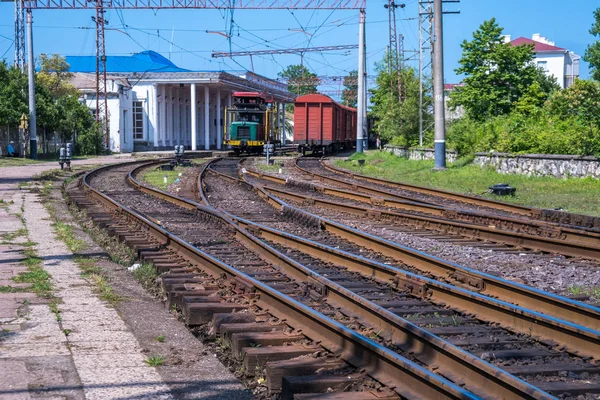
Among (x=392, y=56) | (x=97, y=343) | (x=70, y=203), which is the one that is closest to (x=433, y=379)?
(x=97, y=343)

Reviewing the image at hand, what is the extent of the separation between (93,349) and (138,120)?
216 ft

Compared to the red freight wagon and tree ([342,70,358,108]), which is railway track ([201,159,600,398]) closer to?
the red freight wagon

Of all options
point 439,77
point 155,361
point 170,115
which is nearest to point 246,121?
point 439,77

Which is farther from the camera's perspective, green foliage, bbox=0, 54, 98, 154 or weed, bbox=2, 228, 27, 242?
green foliage, bbox=0, 54, 98, 154

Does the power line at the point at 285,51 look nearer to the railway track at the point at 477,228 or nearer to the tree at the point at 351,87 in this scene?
the tree at the point at 351,87

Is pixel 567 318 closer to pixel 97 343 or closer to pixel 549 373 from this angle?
pixel 549 373

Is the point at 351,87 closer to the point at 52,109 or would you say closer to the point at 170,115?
the point at 170,115

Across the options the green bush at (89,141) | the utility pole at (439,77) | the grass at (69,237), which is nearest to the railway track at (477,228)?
the grass at (69,237)

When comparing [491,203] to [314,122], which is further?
[314,122]

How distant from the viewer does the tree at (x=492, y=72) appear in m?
53.2

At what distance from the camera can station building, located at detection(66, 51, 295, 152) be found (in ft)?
Answer: 214

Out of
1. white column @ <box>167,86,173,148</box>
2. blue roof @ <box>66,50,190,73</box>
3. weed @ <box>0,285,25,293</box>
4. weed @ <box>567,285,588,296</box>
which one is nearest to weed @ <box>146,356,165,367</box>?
weed @ <box>0,285,25,293</box>

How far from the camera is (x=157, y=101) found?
229 ft

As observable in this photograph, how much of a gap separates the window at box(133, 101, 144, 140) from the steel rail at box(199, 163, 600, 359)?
61.8 meters
